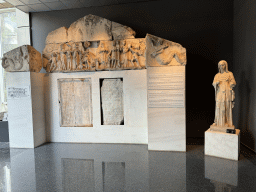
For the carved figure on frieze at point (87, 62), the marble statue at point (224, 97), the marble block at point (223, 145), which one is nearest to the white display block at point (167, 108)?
the marble block at point (223, 145)

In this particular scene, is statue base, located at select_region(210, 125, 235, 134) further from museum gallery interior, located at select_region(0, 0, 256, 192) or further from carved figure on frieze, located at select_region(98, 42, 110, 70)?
carved figure on frieze, located at select_region(98, 42, 110, 70)

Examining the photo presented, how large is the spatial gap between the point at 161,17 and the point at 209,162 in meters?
3.86

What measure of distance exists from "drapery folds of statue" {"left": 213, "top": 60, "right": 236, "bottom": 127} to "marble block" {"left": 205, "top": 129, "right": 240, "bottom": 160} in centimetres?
28

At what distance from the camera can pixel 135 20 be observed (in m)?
5.56

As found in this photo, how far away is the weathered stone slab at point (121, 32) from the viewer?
5164mm

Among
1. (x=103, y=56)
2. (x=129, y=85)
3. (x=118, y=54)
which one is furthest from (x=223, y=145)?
(x=103, y=56)

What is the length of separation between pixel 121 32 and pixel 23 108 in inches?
124

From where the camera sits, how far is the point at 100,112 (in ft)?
17.2

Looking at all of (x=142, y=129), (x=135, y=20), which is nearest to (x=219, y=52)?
(x=135, y=20)

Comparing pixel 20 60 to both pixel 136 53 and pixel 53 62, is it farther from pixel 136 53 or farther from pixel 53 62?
pixel 136 53

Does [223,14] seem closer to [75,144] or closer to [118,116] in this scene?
[118,116]

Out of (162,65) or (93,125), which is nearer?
(162,65)

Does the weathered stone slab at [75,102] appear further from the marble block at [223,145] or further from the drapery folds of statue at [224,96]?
the drapery folds of statue at [224,96]

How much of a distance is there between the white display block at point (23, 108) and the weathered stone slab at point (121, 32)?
2315mm
